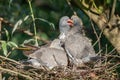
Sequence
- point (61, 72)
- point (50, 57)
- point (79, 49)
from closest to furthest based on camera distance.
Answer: point (61, 72), point (50, 57), point (79, 49)

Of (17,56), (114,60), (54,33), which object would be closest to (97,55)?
(114,60)

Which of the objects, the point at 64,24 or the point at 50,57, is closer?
the point at 50,57

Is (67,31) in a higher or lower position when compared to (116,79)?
higher

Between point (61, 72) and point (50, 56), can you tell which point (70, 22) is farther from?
point (61, 72)

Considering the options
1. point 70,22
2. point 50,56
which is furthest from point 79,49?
point 70,22

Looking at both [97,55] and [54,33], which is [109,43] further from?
[54,33]

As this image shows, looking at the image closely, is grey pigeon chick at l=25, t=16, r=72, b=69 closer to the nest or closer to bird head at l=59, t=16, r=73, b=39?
the nest

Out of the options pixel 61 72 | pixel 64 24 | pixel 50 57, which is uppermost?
pixel 64 24

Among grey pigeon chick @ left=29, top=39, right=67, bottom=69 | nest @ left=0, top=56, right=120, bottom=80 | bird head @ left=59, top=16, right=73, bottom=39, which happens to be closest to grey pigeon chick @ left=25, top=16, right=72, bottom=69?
grey pigeon chick @ left=29, top=39, right=67, bottom=69

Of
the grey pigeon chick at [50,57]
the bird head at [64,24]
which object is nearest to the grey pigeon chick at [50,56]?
the grey pigeon chick at [50,57]

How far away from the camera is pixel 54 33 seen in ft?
33.7

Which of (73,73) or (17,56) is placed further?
(17,56)

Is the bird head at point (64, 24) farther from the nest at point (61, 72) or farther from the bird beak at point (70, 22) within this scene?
the nest at point (61, 72)

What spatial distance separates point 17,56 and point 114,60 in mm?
1313
